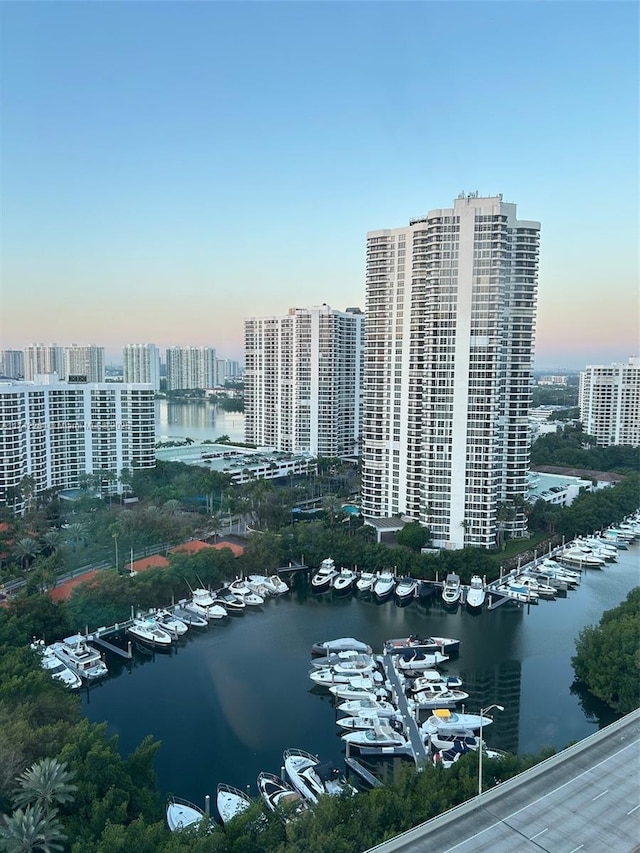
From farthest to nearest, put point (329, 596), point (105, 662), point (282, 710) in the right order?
1. point (329, 596)
2. point (105, 662)
3. point (282, 710)

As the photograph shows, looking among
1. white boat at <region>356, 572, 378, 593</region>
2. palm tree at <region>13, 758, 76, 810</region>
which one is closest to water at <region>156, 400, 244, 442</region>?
white boat at <region>356, 572, 378, 593</region>

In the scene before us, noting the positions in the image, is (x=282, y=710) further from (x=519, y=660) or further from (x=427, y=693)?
(x=519, y=660)

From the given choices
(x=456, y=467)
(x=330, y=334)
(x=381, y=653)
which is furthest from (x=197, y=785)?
(x=330, y=334)

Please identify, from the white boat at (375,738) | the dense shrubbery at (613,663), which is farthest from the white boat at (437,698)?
the dense shrubbery at (613,663)

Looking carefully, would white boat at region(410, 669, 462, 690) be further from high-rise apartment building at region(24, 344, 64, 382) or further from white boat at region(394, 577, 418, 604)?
high-rise apartment building at region(24, 344, 64, 382)

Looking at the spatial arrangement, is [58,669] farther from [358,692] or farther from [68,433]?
[68,433]

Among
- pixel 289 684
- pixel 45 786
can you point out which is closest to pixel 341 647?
pixel 289 684

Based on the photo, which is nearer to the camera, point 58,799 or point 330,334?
point 58,799
